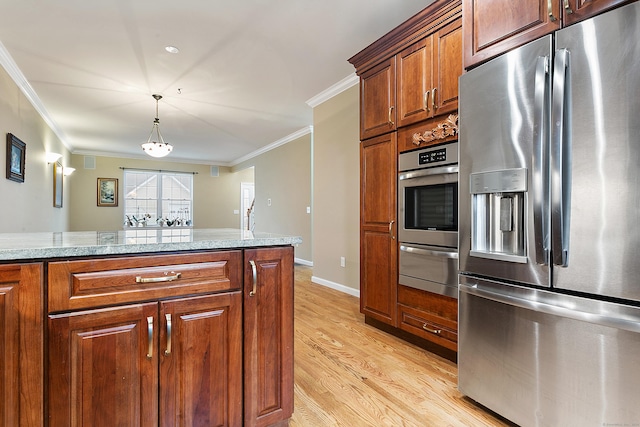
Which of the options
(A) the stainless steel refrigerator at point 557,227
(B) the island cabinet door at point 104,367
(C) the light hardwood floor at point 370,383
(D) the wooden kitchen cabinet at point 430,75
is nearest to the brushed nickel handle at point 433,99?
(D) the wooden kitchen cabinet at point 430,75

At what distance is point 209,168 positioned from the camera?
30.7 ft

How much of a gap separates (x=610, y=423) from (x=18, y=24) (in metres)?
4.46

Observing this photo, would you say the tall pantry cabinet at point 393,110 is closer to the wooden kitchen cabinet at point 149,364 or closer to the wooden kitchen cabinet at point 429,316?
the wooden kitchen cabinet at point 429,316

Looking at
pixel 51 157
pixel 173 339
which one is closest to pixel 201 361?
pixel 173 339

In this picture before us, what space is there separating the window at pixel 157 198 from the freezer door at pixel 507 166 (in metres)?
8.61

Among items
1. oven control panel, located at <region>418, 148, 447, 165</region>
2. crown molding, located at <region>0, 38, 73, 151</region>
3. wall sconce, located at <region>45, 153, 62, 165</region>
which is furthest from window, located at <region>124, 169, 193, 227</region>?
oven control panel, located at <region>418, 148, 447, 165</region>

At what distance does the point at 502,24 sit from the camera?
156cm

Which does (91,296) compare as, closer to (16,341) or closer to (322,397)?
(16,341)

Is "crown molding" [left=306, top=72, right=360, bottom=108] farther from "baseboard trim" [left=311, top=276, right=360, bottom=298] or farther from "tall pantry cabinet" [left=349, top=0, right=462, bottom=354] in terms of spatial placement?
"baseboard trim" [left=311, top=276, right=360, bottom=298]

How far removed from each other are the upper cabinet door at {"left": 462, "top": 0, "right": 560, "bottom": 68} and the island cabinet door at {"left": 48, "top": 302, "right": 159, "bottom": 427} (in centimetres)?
190

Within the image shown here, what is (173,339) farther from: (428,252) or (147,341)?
(428,252)

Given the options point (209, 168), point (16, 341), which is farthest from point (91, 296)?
point (209, 168)

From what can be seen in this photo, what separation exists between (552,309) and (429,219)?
3.41 ft

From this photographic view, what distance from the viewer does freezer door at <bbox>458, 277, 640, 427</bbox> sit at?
1148 mm
